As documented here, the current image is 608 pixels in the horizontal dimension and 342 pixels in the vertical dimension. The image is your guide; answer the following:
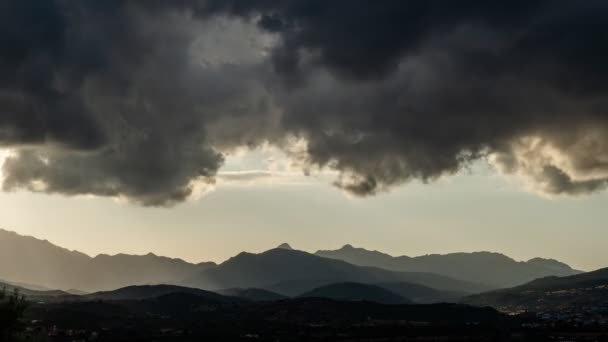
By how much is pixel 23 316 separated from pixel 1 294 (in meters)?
8.03

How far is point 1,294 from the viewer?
544 feet

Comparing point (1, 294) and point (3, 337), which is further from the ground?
point (1, 294)

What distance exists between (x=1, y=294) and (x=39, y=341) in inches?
616

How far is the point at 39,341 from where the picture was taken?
166 m

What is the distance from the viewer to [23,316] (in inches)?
6594

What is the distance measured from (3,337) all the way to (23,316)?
9999mm

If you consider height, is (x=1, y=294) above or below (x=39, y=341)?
above

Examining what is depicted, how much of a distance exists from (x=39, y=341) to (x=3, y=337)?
10082 mm

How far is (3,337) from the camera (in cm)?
15800
